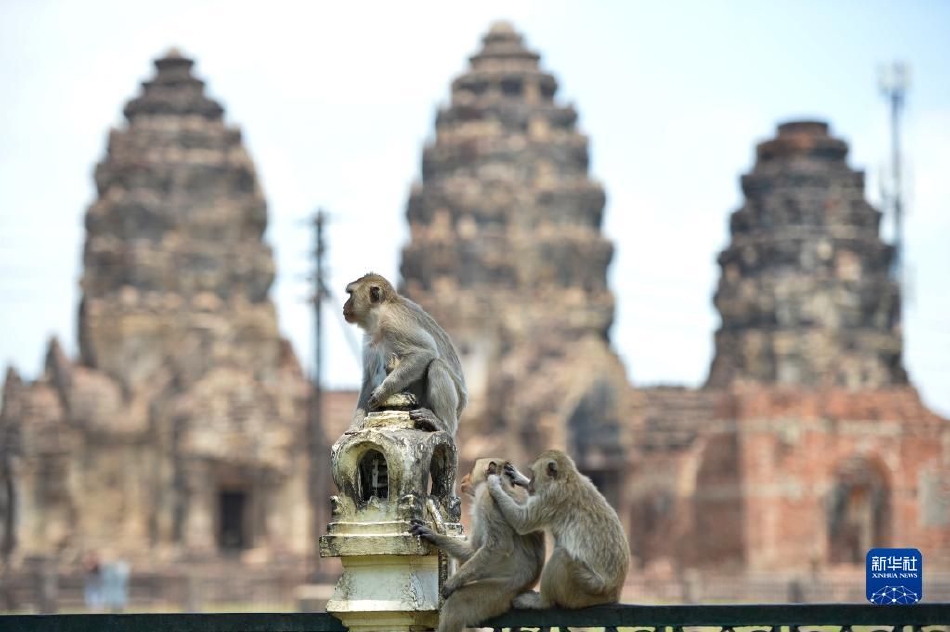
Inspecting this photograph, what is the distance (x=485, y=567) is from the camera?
11.3 metres

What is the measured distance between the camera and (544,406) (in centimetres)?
6009

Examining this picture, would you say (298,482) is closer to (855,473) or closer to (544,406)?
(544,406)

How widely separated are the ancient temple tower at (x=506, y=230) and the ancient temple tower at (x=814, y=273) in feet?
19.8

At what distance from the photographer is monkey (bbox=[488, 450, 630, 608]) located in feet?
37.0

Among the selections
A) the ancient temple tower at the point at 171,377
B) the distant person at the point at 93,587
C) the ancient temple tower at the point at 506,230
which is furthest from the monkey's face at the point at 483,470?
the ancient temple tower at the point at 506,230

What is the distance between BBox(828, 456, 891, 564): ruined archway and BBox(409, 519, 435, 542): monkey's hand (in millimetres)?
44353

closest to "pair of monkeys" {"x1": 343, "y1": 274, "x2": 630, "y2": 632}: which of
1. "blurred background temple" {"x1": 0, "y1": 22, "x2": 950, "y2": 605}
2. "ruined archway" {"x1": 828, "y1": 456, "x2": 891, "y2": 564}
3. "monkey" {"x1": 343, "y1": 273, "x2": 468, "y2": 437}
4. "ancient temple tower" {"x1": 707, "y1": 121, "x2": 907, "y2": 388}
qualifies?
"monkey" {"x1": 343, "y1": 273, "x2": 468, "y2": 437}

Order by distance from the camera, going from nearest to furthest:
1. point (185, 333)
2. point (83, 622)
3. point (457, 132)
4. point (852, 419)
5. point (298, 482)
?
point (83, 622) → point (852, 419) → point (298, 482) → point (185, 333) → point (457, 132)

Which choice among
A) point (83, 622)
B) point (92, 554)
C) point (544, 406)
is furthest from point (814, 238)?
point (83, 622)

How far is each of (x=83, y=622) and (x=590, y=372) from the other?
4964 cm

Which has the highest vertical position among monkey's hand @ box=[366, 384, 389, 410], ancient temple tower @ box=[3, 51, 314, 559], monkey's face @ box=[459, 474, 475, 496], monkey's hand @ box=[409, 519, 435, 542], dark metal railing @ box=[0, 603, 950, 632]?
ancient temple tower @ box=[3, 51, 314, 559]

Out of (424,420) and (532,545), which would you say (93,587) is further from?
(532,545)

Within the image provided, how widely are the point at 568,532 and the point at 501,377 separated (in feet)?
171

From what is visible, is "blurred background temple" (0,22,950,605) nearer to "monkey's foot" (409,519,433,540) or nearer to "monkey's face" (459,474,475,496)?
"monkey's face" (459,474,475,496)
